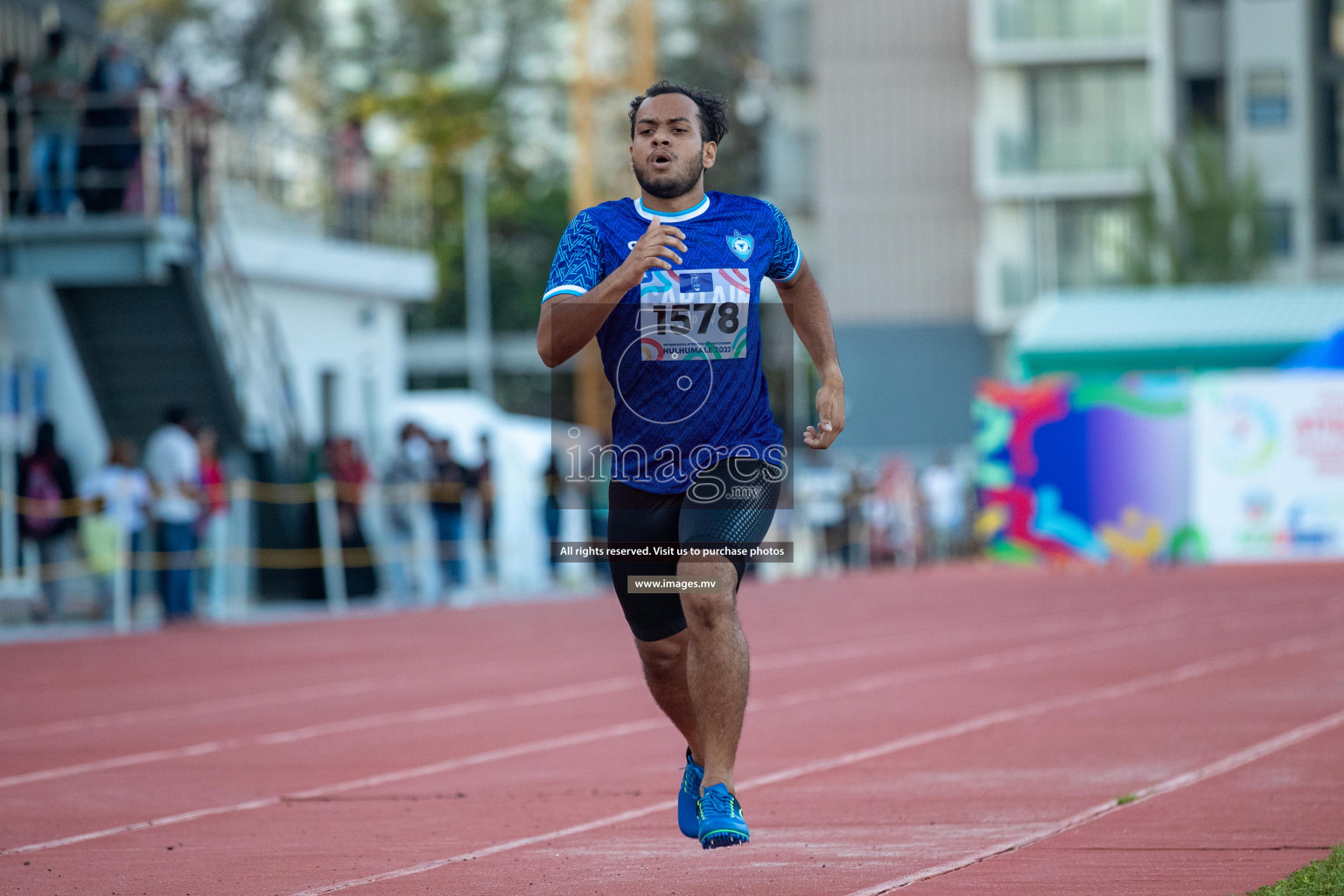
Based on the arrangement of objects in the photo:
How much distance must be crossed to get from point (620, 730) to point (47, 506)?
1054cm

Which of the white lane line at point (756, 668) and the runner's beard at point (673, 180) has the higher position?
the runner's beard at point (673, 180)

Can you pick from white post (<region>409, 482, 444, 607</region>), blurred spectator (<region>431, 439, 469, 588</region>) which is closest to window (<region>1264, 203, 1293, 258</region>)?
blurred spectator (<region>431, 439, 469, 588</region>)

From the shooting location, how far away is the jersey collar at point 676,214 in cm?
602

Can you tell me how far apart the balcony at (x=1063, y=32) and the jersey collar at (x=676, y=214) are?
47.1 meters

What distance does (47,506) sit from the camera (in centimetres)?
1948

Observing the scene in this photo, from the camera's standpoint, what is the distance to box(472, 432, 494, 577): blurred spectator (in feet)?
80.5

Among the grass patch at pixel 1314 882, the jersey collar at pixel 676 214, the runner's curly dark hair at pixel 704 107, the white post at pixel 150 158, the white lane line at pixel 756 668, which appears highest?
the white post at pixel 150 158

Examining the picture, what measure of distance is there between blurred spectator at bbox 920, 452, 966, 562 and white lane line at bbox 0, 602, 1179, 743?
48.5ft

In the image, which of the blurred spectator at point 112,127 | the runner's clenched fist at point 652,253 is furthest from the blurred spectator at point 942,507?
the runner's clenched fist at point 652,253

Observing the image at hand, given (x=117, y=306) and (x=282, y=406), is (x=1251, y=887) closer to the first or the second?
(x=117, y=306)

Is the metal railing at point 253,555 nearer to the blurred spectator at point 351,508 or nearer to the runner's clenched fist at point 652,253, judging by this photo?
the blurred spectator at point 351,508

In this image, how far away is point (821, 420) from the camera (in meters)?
6.00

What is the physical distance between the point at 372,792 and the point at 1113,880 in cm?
342

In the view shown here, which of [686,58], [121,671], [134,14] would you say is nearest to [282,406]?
[121,671]
